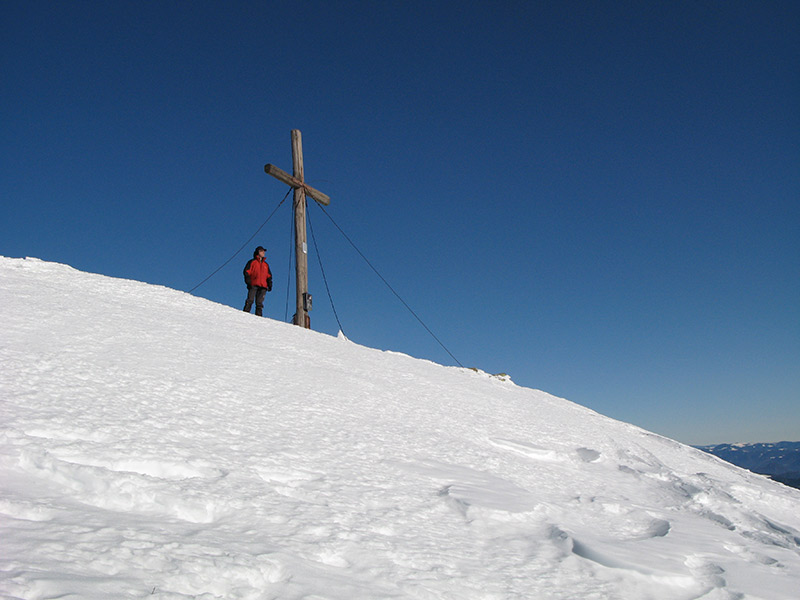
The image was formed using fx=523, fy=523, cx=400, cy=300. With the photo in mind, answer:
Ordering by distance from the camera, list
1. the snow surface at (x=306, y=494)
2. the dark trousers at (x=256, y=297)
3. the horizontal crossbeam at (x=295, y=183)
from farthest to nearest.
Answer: the horizontal crossbeam at (x=295, y=183)
the dark trousers at (x=256, y=297)
the snow surface at (x=306, y=494)

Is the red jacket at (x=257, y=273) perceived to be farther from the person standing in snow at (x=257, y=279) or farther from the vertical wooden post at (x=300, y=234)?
the vertical wooden post at (x=300, y=234)

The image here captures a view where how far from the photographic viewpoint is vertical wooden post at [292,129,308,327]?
11.6m

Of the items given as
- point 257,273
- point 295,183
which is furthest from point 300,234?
point 257,273

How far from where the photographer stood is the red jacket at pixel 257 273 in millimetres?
10961

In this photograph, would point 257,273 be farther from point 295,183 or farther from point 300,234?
point 295,183

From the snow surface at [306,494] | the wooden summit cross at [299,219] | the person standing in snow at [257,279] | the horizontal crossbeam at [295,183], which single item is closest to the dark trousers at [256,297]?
the person standing in snow at [257,279]

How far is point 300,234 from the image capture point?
473 inches

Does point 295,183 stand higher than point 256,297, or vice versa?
point 295,183

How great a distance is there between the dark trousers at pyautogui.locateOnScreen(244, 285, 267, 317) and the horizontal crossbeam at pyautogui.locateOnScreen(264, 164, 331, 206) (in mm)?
2584

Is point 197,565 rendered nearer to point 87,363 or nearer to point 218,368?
point 87,363

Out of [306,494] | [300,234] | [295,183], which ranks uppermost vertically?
[295,183]

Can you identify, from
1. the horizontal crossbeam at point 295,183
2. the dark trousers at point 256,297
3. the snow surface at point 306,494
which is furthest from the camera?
the horizontal crossbeam at point 295,183

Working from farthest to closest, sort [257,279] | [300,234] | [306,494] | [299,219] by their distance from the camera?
[299,219] → [300,234] → [257,279] → [306,494]

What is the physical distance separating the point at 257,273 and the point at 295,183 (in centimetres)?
245
